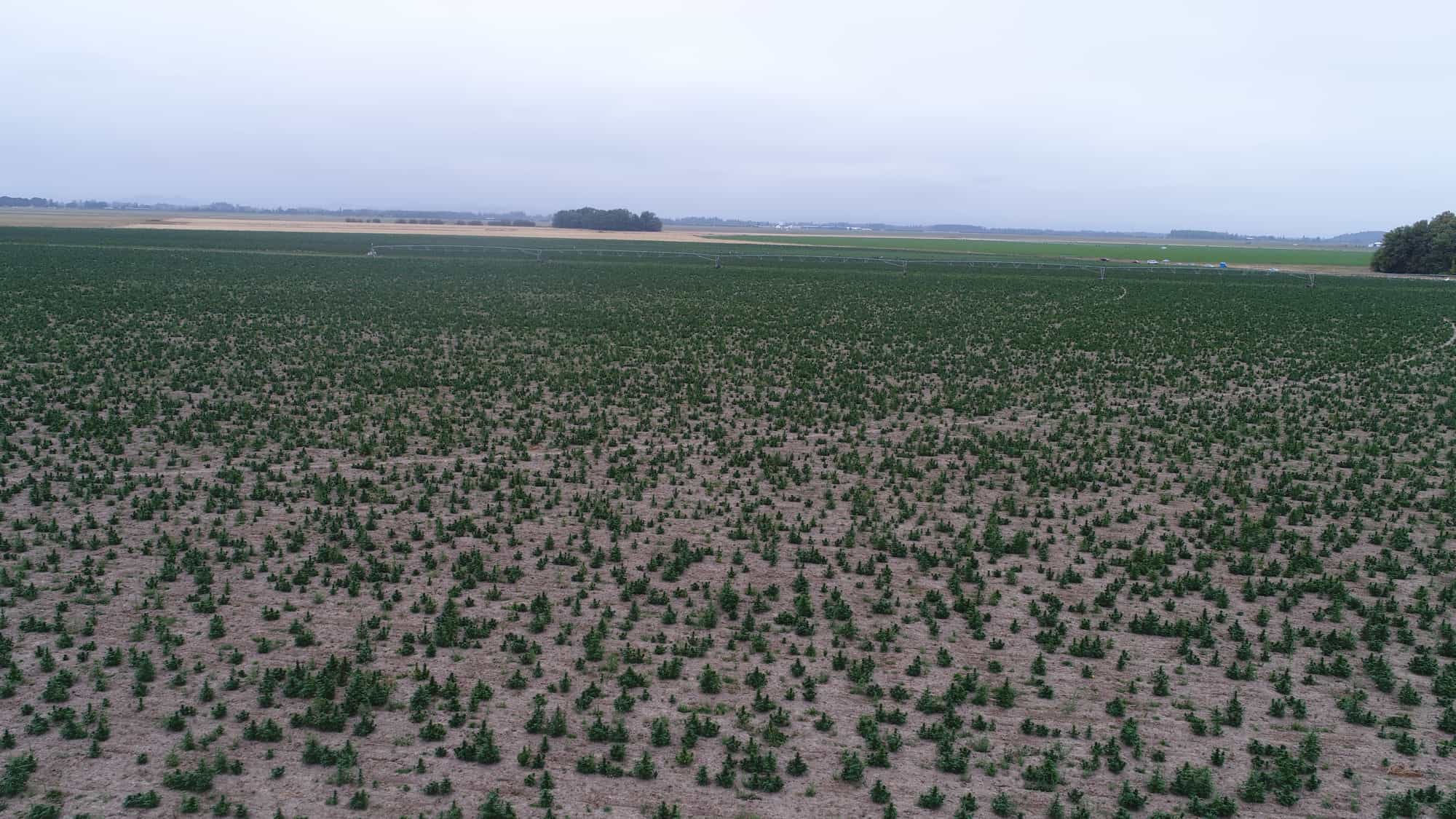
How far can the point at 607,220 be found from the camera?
180500mm

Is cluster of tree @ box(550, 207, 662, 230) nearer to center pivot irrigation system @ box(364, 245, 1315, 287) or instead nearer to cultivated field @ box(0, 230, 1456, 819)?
center pivot irrigation system @ box(364, 245, 1315, 287)

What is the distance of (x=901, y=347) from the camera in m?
33.5

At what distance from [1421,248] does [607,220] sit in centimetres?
12956

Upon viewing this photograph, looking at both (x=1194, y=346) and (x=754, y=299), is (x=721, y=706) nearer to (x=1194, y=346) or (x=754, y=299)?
(x=1194, y=346)

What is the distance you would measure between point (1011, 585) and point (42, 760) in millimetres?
10422

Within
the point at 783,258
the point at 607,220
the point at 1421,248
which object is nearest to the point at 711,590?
the point at 783,258

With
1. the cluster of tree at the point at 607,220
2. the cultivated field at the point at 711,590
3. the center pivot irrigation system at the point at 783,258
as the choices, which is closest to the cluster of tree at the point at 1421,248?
the center pivot irrigation system at the point at 783,258

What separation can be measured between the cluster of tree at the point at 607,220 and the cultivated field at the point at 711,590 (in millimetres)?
155312

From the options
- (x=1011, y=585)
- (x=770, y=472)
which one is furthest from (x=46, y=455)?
(x=1011, y=585)

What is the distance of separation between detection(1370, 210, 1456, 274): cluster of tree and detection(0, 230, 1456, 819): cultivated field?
249 feet

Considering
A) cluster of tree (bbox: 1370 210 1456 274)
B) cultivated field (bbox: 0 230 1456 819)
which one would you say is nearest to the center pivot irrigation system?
cluster of tree (bbox: 1370 210 1456 274)

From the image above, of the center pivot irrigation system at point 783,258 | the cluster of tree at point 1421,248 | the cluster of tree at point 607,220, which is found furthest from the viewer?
the cluster of tree at point 607,220

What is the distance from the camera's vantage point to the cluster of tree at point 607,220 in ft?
Result: 590

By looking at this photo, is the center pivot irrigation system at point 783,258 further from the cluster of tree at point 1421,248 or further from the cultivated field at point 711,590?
the cultivated field at point 711,590
